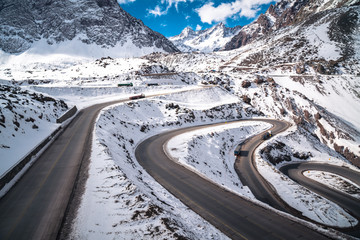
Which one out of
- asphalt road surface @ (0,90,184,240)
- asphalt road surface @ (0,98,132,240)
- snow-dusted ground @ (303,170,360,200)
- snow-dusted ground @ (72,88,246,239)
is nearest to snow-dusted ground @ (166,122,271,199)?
snow-dusted ground @ (72,88,246,239)

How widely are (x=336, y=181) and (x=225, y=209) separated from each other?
30.0 metres

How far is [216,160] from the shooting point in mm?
27469

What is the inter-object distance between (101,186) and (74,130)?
589 inches

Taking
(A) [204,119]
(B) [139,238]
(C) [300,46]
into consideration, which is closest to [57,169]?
(B) [139,238]

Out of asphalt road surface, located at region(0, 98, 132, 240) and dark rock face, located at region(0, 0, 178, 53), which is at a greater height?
dark rock face, located at region(0, 0, 178, 53)

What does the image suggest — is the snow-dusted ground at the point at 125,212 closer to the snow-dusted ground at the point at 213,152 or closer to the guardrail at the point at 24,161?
the guardrail at the point at 24,161

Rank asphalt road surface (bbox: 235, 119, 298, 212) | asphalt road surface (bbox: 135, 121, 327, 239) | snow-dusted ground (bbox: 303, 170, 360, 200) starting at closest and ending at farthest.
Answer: asphalt road surface (bbox: 135, 121, 327, 239) → asphalt road surface (bbox: 235, 119, 298, 212) → snow-dusted ground (bbox: 303, 170, 360, 200)

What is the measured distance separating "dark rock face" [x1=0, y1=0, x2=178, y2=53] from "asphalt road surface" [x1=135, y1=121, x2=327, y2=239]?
503 ft

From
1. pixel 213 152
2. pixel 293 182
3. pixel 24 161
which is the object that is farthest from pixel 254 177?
pixel 24 161

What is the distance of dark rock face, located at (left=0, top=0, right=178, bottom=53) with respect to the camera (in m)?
123

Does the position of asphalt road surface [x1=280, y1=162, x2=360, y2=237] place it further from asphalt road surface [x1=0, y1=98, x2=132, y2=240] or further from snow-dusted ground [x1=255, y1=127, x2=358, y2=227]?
asphalt road surface [x1=0, y1=98, x2=132, y2=240]

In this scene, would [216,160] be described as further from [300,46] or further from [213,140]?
[300,46]

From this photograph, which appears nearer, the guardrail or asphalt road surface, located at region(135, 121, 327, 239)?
asphalt road surface, located at region(135, 121, 327, 239)

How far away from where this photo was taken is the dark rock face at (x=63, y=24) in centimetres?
12346
